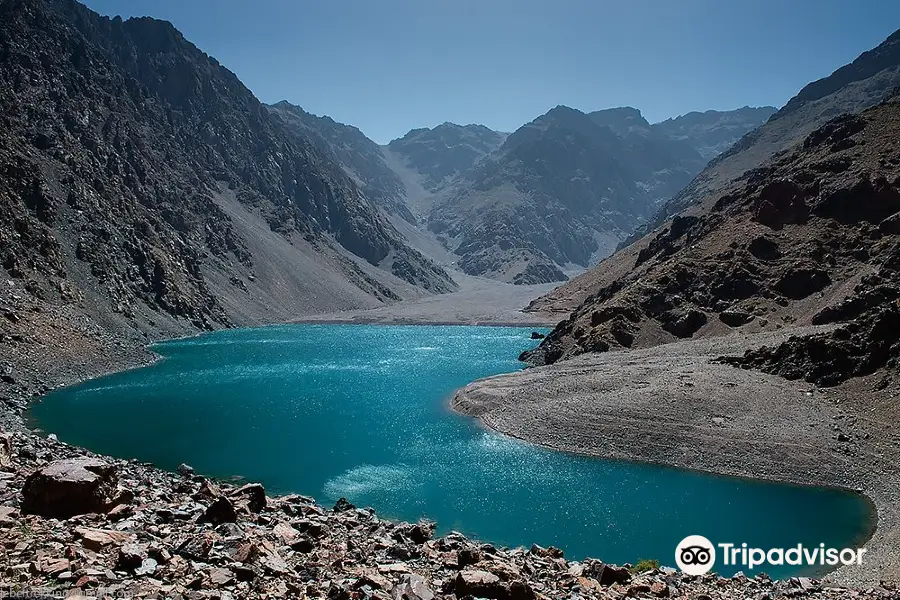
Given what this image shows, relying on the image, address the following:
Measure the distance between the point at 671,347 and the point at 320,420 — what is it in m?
42.2

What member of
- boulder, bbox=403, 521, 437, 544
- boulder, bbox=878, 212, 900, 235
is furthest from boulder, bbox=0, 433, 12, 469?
boulder, bbox=878, 212, 900, 235

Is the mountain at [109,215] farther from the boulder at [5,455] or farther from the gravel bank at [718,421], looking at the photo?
the boulder at [5,455]

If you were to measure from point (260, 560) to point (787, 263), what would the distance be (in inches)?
3410

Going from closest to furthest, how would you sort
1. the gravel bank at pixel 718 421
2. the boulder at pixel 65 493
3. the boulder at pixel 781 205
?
1. the boulder at pixel 65 493
2. the gravel bank at pixel 718 421
3. the boulder at pixel 781 205

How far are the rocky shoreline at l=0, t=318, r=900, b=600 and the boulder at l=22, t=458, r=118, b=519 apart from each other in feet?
0.57

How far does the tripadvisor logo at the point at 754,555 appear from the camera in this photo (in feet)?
92.1

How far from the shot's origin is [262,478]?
39.2 meters

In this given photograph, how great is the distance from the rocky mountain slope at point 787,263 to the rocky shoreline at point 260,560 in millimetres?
48808

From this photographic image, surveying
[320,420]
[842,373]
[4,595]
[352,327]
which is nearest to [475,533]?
[4,595]

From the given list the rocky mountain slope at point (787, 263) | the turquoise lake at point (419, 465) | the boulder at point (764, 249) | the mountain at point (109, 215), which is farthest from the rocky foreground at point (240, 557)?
the mountain at point (109, 215)

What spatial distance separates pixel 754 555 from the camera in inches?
1153

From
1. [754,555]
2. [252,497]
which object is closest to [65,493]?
[252,497]

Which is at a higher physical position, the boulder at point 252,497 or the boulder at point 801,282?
the boulder at point 801,282

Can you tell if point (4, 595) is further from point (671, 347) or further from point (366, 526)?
point (671, 347)
